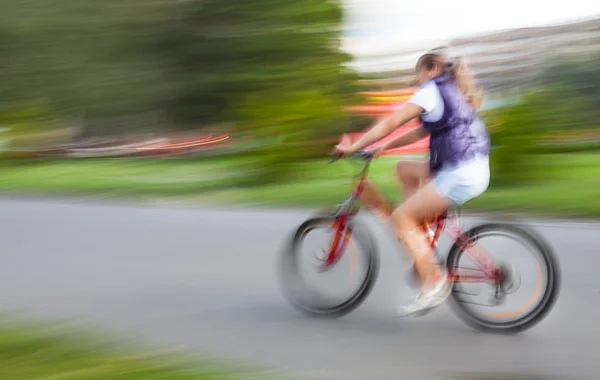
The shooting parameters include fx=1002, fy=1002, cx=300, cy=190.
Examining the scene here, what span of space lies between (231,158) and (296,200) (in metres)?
2.27

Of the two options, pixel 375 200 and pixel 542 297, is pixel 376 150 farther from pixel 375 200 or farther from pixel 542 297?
pixel 542 297

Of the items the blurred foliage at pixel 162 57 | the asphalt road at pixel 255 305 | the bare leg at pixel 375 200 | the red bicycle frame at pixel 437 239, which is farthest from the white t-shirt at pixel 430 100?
the asphalt road at pixel 255 305

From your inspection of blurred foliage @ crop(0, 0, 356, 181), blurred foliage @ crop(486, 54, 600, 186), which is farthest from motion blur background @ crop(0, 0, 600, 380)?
blurred foliage @ crop(486, 54, 600, 186)

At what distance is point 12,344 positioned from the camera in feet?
17.5

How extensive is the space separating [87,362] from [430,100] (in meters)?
2.31

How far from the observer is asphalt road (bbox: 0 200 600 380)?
5191 mm

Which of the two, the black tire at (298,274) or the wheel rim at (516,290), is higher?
the black tire at (298,274)

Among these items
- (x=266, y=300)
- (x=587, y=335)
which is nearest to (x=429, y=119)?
(x=587, y=335)

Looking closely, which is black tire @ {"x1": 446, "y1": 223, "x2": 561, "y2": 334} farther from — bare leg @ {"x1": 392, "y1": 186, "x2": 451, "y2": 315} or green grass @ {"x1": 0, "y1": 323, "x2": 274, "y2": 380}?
green grass @ {"x1": 0, "y1": 323, "x2": 274, "y2": 380}

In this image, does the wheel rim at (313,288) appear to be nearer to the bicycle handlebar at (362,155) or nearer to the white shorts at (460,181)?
the bicycle handlebar at (362,155)

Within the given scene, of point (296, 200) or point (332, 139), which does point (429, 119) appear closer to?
point (332, 139)

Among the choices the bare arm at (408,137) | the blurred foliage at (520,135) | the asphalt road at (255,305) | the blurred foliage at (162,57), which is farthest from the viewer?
the blurred foliage at (520,135)

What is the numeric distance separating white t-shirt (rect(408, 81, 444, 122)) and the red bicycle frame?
536 millimetres

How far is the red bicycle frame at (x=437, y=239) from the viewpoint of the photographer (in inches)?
226
